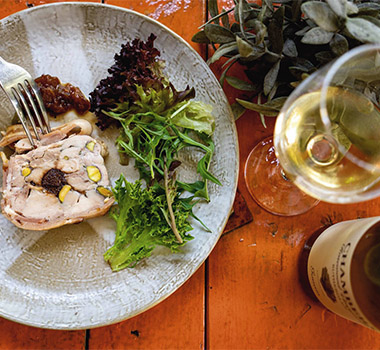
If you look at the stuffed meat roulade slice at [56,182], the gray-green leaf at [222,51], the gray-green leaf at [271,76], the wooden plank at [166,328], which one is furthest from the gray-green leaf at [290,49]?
the wooden plank at [166,328]

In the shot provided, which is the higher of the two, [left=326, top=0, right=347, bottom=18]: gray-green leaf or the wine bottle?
[left=326, top=0, right=347, bottom=18]: gray-green leaf

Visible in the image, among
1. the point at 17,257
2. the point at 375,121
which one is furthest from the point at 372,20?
the point at 17,257

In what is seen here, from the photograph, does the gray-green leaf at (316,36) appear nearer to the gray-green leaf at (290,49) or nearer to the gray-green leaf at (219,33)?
the gray-green leaf at (290,49)

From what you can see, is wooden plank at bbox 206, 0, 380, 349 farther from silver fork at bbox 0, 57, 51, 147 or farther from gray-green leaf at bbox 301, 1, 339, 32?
silver fork at bbox 0, 57, 51, 147

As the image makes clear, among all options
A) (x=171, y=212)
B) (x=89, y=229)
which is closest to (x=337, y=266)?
(x=171, y=212)

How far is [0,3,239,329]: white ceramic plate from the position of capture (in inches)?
48.3

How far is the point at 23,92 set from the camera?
50.8 inches

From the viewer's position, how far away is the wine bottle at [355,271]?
108cm

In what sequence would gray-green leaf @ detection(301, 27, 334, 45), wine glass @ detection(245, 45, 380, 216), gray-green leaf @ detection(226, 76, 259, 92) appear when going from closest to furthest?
wine glass @ detection(245, 45, 380, 216), gray-green leaf @ detection(301, 27, 334, 45), gray-green leaf @ detection(226, 76, 259, 92)

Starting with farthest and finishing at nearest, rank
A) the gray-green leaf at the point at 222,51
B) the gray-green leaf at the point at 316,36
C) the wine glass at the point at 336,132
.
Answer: the gray-green leaf at the point at 222,51
the gray-green leaf at the point at 316,36
the wine glass at the point at 336,132

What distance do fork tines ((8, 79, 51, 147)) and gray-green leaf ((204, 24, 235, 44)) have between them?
0.58m

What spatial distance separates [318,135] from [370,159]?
136 mm

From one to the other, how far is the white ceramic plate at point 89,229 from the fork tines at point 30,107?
78mm

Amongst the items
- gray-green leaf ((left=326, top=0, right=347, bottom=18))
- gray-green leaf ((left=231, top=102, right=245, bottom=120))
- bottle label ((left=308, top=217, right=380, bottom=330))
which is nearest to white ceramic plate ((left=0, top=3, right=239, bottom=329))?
gray-green leaf ((left=231, top=102, right=245, bottom=120))
